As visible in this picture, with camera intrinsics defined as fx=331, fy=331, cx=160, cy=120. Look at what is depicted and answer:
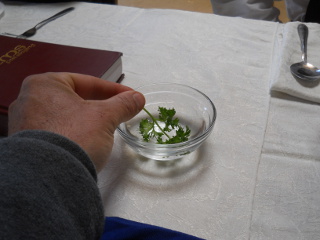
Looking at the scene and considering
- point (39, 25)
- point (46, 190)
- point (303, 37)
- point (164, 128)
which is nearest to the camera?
point (46, 190)

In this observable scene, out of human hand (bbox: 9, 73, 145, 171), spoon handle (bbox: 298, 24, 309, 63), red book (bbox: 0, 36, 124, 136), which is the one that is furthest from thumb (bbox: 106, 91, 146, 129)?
spoon handle (bbox: 298, 24, 309, 63)

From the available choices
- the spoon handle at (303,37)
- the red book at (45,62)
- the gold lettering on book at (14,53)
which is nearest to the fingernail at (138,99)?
the red book at (45,62)

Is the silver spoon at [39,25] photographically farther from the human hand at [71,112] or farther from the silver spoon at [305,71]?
the silver spoon at [305,71]

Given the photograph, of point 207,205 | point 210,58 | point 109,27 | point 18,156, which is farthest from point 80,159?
point 109,27

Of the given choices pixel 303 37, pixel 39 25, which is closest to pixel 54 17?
pixel 39 25

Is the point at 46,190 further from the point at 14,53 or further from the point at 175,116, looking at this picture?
the point at 14,53

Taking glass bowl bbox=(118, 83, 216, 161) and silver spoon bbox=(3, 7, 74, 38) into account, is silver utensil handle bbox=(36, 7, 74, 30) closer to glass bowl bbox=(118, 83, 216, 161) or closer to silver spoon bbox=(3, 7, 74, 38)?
silver spoon bbox=(3, 7, 74, 38)

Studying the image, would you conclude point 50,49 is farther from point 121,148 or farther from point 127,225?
point 127,225
